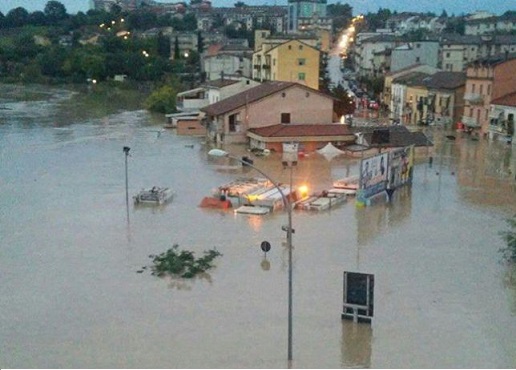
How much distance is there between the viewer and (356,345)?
9.26 m

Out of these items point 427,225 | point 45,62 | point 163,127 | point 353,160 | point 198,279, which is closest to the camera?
point 198,279

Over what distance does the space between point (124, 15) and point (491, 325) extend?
344 ft

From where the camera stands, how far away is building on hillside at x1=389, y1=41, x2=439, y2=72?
4991cm

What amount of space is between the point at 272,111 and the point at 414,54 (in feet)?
79.1

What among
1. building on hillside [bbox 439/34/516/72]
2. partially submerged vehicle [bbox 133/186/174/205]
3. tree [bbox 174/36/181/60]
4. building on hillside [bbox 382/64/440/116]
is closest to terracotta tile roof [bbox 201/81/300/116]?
partially submerged vehicle [bbox 133/186/174/205]

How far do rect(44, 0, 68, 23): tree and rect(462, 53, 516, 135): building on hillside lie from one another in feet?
310

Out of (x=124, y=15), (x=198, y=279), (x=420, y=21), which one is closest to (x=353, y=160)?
(x=198, y=279)

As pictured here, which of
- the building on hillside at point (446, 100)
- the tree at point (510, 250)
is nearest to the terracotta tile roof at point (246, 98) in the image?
the building on hillside at point (446, 100)

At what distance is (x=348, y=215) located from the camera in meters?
16.5

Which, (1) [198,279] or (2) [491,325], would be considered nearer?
(2) [491,325]

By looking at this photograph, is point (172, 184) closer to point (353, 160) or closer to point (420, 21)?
point (353, 160)

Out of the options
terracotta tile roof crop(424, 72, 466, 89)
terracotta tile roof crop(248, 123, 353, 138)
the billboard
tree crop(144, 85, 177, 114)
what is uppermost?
terracotta tile roof crop(424, 72, 466, 89)

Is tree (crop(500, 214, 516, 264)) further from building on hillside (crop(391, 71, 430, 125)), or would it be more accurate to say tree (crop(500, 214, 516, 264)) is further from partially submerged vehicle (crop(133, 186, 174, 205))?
building on hillside (crop(391, 71, 430, 125))

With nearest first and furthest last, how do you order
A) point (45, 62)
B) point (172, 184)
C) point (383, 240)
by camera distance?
point (383, 240) → point (172, 184) → point (45, 62)
